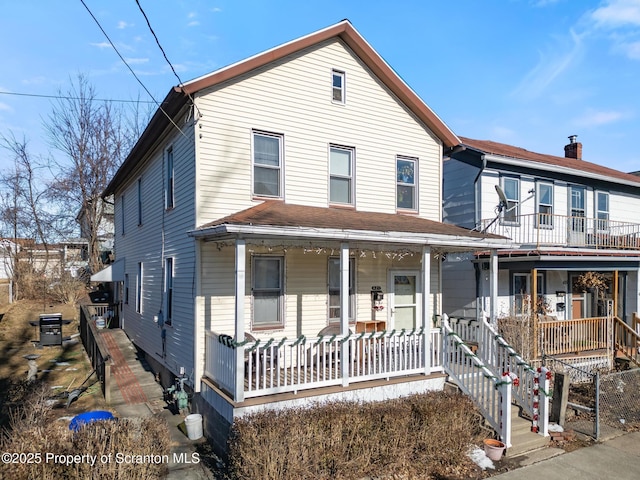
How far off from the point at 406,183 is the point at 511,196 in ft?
16.7

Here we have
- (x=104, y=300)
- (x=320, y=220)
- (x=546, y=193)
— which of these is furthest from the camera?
(x=104, y=300)

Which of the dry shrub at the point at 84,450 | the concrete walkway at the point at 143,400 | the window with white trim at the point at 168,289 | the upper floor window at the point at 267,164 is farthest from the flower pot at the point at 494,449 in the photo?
the window with white trim at the point at 168,289

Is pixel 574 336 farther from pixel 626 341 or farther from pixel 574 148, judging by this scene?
pixel 574 148

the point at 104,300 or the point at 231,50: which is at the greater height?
the point at 231,50

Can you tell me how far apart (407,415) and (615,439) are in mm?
5001

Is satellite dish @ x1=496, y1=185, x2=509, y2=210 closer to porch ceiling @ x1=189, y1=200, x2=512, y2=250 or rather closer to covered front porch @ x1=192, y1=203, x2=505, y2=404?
covered front porch @ x1=192, y1=203, x2=505, y2=404

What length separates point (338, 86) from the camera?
10.6 metres

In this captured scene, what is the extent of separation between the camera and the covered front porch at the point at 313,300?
730cm

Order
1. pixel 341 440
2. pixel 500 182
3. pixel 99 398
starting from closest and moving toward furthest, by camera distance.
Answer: pixel 341 440 < pixel 99 398 < pixel 500 182

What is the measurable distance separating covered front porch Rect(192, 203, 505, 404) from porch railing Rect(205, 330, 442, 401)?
0.02 meters

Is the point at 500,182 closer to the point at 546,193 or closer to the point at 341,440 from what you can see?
the point at 546,193

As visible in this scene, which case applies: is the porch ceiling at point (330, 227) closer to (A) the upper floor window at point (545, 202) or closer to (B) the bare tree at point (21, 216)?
(A) the upper floor window at point (545, 202)

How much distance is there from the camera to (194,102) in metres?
8.53

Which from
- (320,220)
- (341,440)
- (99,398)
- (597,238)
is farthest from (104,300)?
(597,238)
